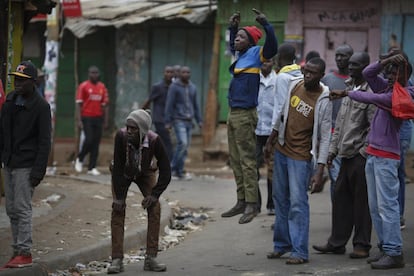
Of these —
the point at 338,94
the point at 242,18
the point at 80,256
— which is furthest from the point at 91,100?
the point at 338,94

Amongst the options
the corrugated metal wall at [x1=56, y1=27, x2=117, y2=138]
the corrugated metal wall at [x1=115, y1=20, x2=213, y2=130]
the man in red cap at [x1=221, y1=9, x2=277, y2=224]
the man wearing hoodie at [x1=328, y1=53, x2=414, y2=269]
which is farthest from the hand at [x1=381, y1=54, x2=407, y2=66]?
the corrugated metal wall at [x1=56, y1=27, x2=117, y2=138]

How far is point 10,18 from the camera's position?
494 inches

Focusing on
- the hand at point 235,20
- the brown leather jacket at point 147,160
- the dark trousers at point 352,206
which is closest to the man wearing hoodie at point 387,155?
the dark trousers at point 352,206

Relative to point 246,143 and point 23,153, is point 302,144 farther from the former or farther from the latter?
point 23,153

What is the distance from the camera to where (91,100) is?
18.4 metres

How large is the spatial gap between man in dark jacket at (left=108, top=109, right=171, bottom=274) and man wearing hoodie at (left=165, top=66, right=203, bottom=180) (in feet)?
27.5

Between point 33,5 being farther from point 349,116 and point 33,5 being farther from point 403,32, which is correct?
point 403,32

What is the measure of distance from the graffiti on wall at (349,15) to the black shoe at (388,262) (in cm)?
1187

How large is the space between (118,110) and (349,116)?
46.1 feet

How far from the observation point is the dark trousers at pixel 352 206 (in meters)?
9.47

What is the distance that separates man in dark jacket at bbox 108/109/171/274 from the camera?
29.4 feet

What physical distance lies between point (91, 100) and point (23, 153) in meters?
9.64

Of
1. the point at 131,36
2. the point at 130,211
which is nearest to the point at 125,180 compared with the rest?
the point at 130,211

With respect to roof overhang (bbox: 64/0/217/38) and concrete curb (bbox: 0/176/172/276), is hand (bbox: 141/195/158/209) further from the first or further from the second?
roof overhang (bbox: 64/0/217/38)
